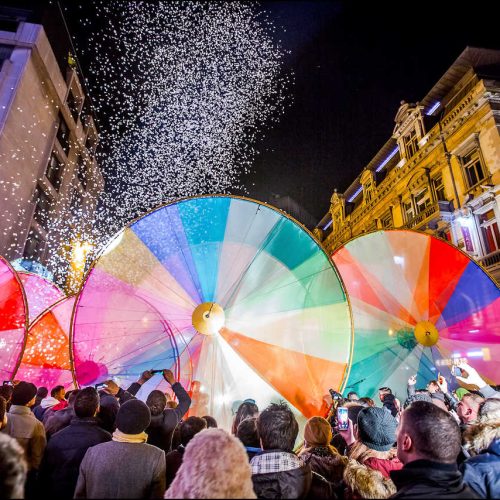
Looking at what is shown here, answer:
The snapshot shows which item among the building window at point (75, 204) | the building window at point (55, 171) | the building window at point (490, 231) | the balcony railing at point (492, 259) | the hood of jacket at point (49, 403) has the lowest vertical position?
the hood of jacket at point (49, 403)

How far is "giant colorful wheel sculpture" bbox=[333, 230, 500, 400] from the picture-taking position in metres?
6.90

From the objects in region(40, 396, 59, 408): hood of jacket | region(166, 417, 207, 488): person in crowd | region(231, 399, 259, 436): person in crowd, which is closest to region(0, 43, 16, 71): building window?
region(40, 396, 59, 408): hood of jacket

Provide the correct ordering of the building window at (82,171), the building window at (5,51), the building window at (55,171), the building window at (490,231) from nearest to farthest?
the building window at (490,231)
the building window at (5,51)
the building window at (55,171)
the building window at (82,171)

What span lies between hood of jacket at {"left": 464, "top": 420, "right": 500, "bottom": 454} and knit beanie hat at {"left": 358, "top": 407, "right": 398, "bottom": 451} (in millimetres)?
671

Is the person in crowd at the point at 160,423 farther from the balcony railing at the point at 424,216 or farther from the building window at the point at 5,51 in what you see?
the building window at the point at 5,51

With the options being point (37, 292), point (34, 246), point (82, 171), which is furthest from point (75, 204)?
point (37, 292)

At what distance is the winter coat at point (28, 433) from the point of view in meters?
3.56

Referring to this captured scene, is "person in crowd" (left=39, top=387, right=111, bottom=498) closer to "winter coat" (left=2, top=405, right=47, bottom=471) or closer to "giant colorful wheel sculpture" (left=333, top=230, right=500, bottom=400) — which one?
"winter coat" (left=2, top=405, right=47, bottom=471)

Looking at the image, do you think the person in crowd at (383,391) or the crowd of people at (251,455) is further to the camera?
the person in crowd at (383,391)

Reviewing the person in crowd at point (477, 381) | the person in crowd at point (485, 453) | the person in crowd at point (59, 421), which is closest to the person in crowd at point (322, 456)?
the person in crowd at point (485, 453)

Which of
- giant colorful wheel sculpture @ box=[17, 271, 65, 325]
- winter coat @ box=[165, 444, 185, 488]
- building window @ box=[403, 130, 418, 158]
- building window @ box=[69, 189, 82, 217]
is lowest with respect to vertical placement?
winter coat @ box=[165, 444, 185, 488]

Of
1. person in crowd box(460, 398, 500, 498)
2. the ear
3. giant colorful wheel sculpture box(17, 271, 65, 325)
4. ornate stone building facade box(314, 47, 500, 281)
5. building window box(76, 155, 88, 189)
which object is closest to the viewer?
the ear

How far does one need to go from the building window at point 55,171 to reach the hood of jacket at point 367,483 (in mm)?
31064

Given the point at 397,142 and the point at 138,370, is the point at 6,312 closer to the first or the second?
the point at 138,370
